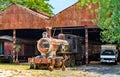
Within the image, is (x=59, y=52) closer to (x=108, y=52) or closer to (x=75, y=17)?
(x=75, y=17)

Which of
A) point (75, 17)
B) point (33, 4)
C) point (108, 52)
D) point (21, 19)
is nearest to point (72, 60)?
point (75, 17)

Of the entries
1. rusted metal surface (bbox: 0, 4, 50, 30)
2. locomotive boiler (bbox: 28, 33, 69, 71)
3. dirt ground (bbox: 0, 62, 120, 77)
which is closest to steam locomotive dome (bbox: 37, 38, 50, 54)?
locomotive boiler (bbox: 28, 33, 69, 71)

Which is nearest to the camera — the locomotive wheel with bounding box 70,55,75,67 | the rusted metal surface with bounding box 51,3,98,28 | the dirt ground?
the dirt ground

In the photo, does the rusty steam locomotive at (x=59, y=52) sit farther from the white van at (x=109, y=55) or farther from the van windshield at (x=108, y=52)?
the van windshield at (x=108, y=52)

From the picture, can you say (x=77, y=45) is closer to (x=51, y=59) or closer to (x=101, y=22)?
(x=51, y=59)

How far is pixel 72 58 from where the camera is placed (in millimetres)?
37812

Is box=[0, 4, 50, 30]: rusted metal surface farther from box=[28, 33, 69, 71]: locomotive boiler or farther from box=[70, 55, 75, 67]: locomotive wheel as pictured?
box=[28, 33, 69, 71]: locomotive boiler

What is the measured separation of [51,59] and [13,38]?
14.8m

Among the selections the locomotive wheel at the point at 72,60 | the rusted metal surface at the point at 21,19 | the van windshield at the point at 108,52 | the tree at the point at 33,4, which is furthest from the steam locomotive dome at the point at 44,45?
the tree at the point at 33,4

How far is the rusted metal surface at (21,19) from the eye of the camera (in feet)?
142

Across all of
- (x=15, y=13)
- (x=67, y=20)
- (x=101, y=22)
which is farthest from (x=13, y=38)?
(x=101, y=22)

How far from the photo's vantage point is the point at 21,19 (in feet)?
145

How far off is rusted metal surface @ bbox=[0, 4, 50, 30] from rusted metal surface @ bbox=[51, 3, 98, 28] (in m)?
2.16

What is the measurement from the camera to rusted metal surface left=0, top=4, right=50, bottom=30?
142 feet
